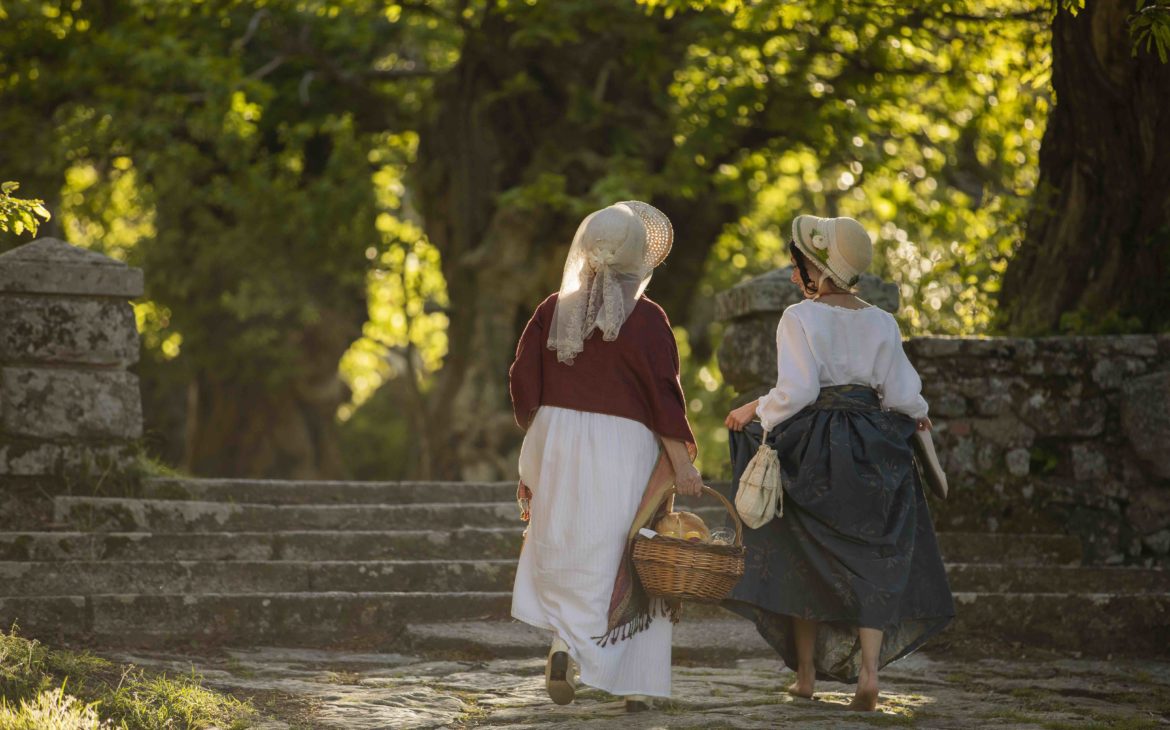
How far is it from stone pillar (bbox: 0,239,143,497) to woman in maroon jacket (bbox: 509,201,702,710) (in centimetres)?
338

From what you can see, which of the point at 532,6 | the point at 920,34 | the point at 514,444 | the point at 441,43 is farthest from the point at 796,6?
the point at 441,43

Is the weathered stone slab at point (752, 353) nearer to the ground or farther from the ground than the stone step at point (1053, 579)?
farther from the ground

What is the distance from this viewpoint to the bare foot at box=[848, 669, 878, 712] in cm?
514

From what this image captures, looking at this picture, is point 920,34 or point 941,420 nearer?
point 941,420

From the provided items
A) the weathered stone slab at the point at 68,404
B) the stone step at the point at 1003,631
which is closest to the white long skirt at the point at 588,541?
the stone step at the point at 1003,631

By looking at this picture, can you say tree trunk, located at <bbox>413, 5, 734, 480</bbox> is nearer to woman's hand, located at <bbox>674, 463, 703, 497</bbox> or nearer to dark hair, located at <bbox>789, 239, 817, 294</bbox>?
dark hair, located at <bbox>789, 239, 817, 294</bbox>

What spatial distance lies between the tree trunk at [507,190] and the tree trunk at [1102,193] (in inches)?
216

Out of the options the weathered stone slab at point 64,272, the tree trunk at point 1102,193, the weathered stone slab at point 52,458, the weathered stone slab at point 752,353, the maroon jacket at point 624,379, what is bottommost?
the weathered stone slab at point 52,458

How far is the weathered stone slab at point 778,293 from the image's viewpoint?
328 inches

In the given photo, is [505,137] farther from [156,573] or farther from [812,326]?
[812,326]

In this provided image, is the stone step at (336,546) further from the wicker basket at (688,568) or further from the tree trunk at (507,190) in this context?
the tree trunk at (507,190)

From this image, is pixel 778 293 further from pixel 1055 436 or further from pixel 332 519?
pixel 332 519

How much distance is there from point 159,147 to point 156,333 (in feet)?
7.03

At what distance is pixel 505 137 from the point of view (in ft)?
48.4
